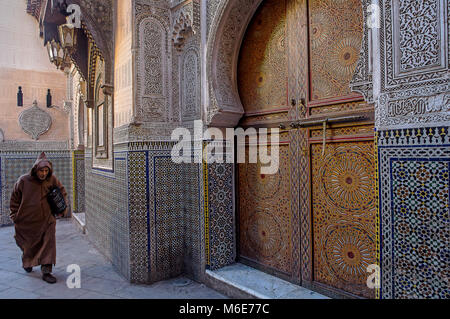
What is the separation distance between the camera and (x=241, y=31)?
3082 millimetres

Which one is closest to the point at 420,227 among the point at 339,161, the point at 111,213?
the point at 339,161

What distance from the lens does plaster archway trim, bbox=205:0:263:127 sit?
2.95 metres

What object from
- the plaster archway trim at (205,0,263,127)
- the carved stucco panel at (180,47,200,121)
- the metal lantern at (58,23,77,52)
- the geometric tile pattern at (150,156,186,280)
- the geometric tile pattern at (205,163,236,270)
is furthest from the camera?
the metal lantern at (58,23,77,52)

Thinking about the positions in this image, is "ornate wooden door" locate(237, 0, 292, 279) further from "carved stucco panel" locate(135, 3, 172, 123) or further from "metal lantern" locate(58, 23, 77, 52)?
"metal lantern" locate(58, 23, 77, 52)

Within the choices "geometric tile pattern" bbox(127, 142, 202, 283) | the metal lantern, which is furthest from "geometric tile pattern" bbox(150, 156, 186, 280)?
the metal lantern

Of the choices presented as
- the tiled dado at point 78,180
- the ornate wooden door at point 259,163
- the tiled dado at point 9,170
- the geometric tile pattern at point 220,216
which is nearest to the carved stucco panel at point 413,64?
the ornate wooden door at point 259,163

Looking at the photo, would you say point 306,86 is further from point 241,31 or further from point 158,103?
point 158,103

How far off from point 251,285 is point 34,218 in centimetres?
261

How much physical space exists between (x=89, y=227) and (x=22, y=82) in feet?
12.2

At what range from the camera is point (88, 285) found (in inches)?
130

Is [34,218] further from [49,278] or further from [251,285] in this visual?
[251,285]

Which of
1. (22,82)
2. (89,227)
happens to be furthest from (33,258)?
(22,82)

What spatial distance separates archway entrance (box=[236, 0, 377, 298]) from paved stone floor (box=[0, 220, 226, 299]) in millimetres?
708

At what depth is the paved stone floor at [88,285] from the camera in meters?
3.05
